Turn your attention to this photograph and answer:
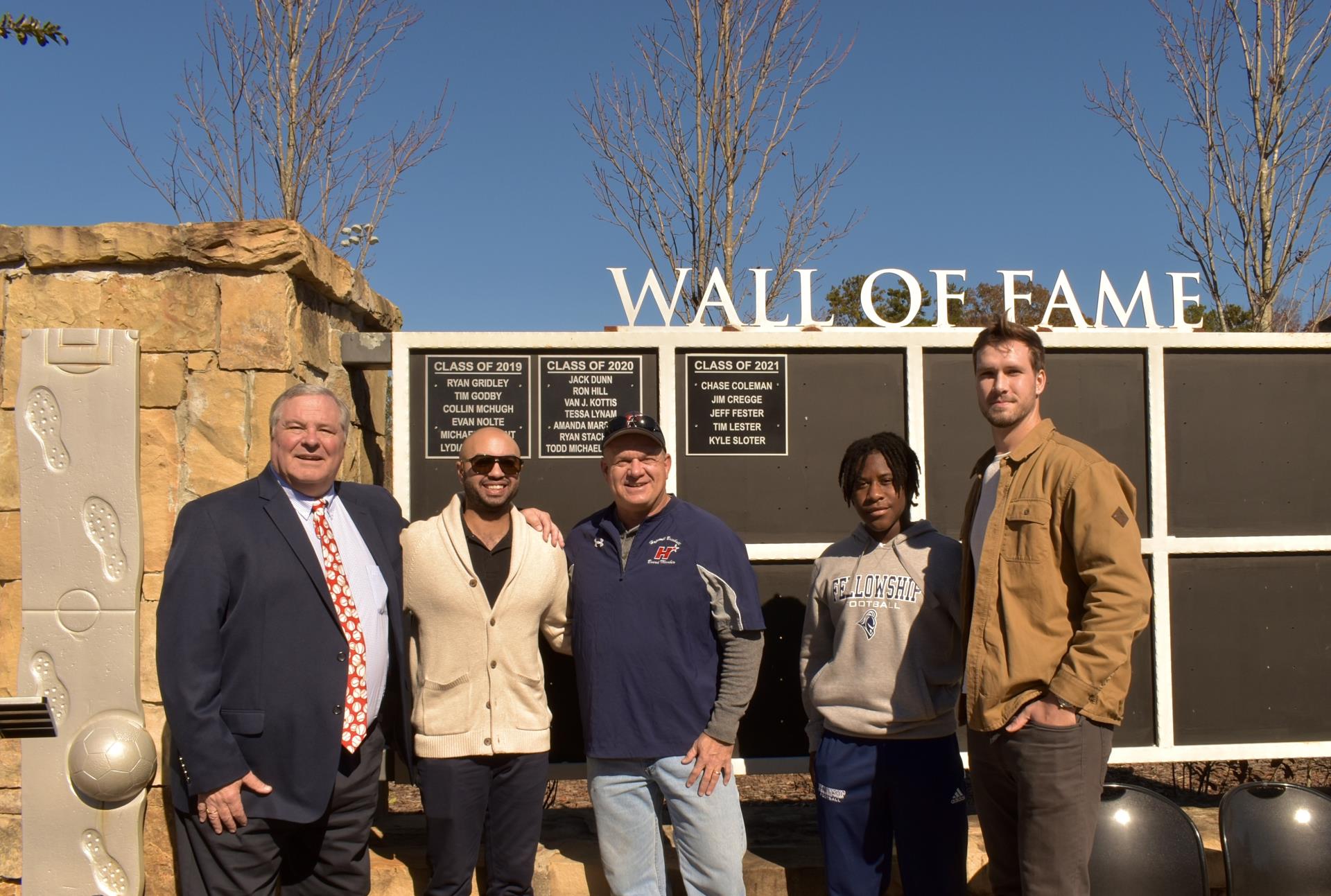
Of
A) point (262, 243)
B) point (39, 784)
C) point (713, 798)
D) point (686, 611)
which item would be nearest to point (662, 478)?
point (686, 611)

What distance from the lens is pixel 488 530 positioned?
12.1 ft

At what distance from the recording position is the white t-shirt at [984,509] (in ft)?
10.8

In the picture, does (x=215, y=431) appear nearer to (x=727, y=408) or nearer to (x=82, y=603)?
(x=82, y=603)

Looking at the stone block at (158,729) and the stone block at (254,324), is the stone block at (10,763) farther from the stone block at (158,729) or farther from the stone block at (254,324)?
the stone block at (254,324)

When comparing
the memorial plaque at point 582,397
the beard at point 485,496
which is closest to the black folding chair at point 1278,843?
the memorial plaque at point 582,397

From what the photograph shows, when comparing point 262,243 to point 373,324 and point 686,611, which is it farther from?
→ point 686,611

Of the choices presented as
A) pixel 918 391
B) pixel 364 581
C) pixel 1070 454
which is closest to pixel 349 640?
pixel 364 581

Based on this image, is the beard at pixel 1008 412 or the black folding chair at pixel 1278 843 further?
the black folding chair at pixel 1278 843

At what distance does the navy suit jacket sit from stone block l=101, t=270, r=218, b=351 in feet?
4.03

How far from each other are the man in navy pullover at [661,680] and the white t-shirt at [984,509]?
777 mm

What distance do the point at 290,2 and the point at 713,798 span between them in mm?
8961

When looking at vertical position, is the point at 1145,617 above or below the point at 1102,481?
below

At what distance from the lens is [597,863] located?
4.33 m

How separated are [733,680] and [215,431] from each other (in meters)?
2.38
